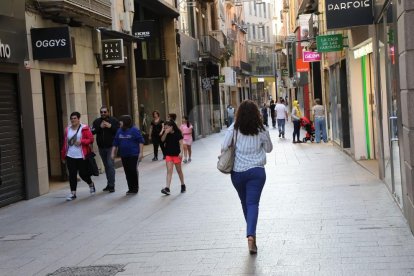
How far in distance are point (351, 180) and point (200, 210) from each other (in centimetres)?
401

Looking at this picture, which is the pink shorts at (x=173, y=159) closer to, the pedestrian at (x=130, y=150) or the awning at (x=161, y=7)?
the pedestrian at (x=130, y=150)

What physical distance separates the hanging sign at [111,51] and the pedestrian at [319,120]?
8.35 metres

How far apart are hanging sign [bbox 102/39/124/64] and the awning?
7989mm

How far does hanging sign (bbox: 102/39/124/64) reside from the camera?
20.2 metres

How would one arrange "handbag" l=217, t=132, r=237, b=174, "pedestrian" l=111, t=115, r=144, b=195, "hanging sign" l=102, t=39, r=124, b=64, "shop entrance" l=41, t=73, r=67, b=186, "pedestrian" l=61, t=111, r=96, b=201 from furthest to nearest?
"hanging sign" l=102, t=39, r=124, b=64
"shop entrance" l=41, t=73, r=67, b=186
"pedestrian" l=111, t=115, r=144, b=195
"pedestrian" l=61, t=111, r=96, b=201
"handbag" l=217, t=132, r=237, b=174

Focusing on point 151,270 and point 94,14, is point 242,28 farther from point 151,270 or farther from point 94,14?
point 151,270

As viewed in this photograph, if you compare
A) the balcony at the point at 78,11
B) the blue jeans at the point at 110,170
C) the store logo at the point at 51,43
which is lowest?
the blue jeans at the point at 110,170

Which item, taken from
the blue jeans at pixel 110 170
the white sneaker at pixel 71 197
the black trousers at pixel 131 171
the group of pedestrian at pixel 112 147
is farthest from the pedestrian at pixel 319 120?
the white sneaker at pixel 71 197

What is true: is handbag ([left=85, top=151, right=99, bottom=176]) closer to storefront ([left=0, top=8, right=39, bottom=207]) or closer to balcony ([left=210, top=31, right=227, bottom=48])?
storefront ([left=0, top=8, right=39, bottom=207])

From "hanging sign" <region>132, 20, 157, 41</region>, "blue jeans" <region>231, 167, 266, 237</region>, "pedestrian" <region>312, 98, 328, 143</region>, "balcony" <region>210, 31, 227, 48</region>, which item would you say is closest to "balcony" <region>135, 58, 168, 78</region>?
"hanging sign" <region>132, 20, 157, 41</region>

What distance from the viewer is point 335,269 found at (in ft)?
21.9

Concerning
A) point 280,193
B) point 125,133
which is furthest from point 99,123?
point 280,193

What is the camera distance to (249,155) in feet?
26.0

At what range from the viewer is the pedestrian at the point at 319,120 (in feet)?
83.0
